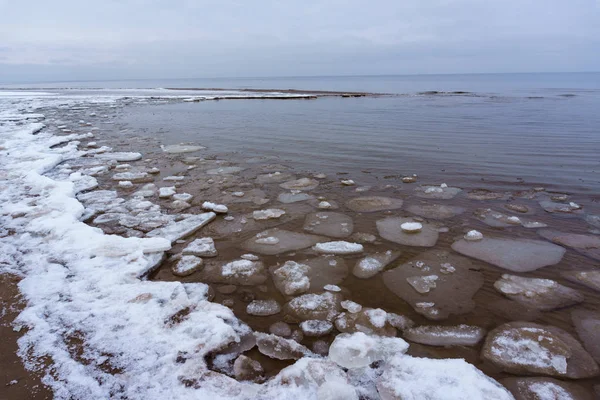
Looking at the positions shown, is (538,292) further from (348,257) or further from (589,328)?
(348,257)

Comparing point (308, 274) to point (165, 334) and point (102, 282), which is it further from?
point (102, 282)

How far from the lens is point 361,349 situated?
7.39ft

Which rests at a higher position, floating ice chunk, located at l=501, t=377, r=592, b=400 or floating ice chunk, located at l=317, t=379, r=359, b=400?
floating ice chunk, located at l=317, t=379, r=359, b=400

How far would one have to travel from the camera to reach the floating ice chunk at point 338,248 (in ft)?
11.7

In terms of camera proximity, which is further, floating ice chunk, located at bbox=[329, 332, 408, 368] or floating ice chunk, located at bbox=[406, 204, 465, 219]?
floating ice chunk, located at bbox=[406, 204, 465, 219]

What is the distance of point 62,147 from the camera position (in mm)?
8711

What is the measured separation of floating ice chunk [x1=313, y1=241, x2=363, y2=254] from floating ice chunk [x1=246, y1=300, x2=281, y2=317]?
986mm

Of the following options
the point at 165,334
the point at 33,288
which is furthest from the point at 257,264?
the point at 33,288

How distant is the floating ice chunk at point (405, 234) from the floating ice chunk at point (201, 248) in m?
1.97

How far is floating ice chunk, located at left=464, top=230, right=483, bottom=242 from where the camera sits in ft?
12.4

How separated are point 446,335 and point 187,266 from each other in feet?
7.87

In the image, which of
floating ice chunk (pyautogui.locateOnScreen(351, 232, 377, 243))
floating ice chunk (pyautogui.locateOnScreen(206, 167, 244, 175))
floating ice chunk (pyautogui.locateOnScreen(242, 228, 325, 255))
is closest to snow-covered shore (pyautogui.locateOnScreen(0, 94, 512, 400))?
floating ice chunk (pyautogui.locateOnScreen(242, 228, 325, 255))

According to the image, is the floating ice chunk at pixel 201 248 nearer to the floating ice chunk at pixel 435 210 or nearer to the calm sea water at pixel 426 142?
the floating ice chunk at pixel 435 210

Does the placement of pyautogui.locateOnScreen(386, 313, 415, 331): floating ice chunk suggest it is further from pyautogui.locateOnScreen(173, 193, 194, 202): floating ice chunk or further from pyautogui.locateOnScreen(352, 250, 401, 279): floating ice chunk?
pyautogui.locateOnScreen(173, 193, 194, 202): floating ice chunk
